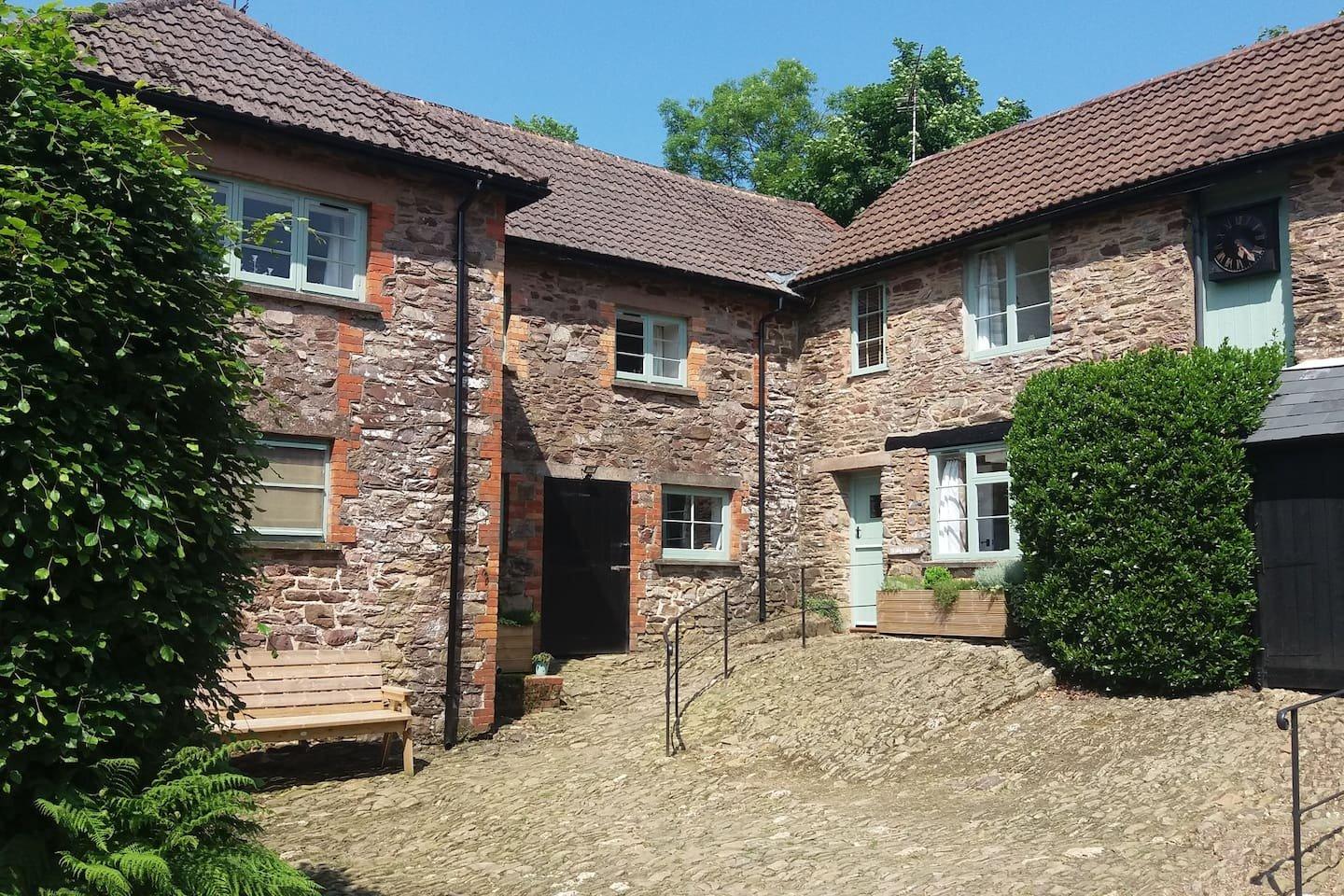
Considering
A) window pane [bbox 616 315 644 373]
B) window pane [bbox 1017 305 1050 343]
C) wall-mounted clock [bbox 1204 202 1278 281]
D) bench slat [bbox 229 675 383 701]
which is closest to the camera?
bench slat [bbox 229 675 383 701]

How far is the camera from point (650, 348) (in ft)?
55.3

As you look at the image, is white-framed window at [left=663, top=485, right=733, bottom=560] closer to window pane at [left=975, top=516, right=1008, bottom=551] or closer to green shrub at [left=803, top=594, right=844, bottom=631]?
green shrub at [left=803, top=594, right=844, bottom=631]

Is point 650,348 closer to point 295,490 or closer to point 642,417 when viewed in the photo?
point 642,417

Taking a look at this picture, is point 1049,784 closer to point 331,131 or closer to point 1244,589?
point 1244,589

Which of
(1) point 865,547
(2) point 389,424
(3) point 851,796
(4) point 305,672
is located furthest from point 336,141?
(1) point 865,547

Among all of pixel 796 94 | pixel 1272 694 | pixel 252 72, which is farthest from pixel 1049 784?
pixel 796 94

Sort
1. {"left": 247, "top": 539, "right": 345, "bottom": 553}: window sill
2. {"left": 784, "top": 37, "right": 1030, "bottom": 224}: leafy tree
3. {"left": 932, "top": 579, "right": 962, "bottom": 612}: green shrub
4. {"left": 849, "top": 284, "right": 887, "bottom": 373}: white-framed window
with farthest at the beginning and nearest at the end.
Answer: {"left": 784, "top": 37, "right": 1030, "bottom": 224}: leafy tree
{"left": 849, "top": 284, "right": 887, "bottom": 373}: white-framed window
{"left": 932, "top": 579, "right": 962, "bottom": 612}: green shrub
{"left": 247, "top": 539, "right": 345, "bottom": 553}: window sill

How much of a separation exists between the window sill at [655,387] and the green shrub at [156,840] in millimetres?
11206

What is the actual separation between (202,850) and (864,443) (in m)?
13.2

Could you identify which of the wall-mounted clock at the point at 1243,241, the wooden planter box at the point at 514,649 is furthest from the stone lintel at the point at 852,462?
the wooden planter box at the point at 514,649

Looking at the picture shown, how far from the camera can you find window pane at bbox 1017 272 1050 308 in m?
15.1

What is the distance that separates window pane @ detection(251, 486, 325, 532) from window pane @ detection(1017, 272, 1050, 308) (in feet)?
30.3

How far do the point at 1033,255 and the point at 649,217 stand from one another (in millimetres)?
5877

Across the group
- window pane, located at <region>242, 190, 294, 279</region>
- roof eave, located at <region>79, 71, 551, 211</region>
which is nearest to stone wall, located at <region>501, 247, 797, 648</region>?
roof eave, located at <region>79, 71, 551, 211</region>
